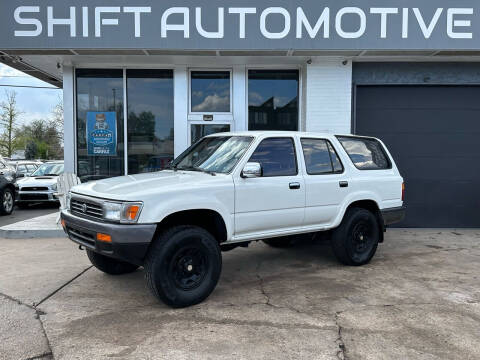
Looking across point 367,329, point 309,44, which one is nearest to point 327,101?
point 309,44

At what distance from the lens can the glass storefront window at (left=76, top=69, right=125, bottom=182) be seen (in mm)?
9305

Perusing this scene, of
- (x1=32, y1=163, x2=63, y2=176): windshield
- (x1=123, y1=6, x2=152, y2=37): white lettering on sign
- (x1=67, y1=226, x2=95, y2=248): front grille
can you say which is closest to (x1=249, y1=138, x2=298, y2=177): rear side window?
(x1=67, y1=226, x2=95, y2=248): front grille

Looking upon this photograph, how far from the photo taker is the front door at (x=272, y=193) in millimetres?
4645

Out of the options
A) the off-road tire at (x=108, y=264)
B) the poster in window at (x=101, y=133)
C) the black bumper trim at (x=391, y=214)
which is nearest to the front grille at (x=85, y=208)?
the off-road tire at (x=108, y=264)

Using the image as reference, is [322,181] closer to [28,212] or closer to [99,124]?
[99,124]

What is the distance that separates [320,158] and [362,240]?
57.8 inches

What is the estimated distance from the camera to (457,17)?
7.95 m

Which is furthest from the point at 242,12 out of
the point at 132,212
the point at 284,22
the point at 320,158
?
the point at 132,212

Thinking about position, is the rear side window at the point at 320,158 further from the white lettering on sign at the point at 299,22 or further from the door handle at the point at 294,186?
the white lettering on sign at the point at 299,22

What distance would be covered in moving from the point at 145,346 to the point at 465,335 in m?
2.92

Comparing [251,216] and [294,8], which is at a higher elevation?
[294,8]

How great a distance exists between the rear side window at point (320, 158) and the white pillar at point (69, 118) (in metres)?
5.94

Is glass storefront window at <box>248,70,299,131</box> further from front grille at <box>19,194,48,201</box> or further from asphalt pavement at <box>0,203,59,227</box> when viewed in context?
front grille at <box>19,194,48,201</box>

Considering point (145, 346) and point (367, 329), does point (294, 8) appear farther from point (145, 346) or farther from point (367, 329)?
point (145, 346)
